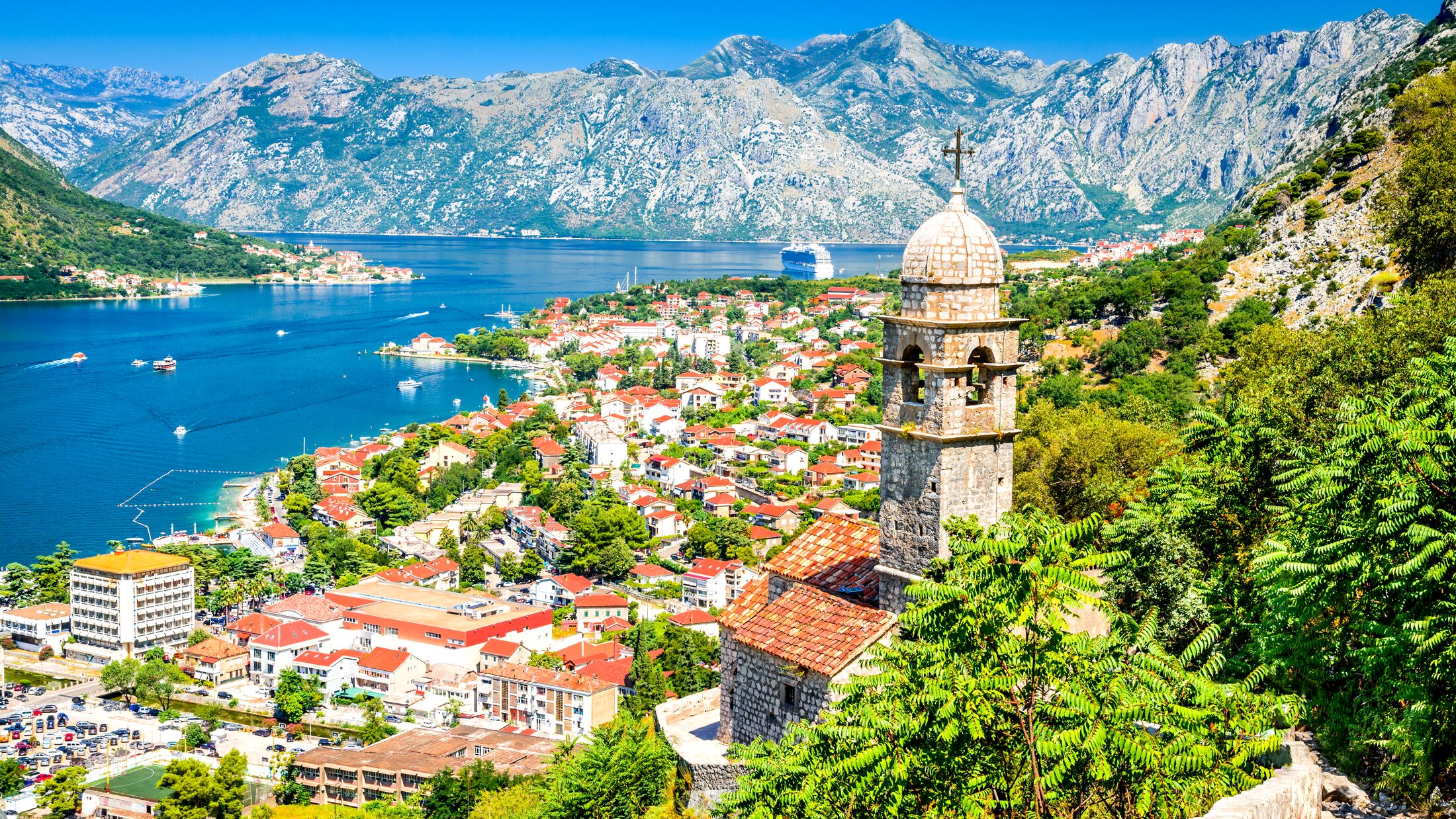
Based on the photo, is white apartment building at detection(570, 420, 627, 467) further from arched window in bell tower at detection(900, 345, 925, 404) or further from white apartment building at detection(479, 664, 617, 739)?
arched window in bell tower at detection(900, 345, 925, 404)

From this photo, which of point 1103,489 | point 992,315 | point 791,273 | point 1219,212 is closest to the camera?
point 992,315

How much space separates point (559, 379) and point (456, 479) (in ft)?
85.7

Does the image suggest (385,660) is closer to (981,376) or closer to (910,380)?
(910,380)

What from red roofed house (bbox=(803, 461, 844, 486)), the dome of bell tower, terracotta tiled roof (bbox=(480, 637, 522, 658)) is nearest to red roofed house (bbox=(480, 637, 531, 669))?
terracotta tiled roof (bbox=(480, 637, 522, 658))

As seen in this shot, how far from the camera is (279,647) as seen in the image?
32906 mm

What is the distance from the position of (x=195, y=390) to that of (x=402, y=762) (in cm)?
5151

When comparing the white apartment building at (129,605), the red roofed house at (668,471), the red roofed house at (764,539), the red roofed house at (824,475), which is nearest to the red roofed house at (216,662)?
the white apartment building at (129,605)

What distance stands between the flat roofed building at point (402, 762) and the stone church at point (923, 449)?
50.3 ft

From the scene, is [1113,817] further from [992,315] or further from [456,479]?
[456,479]

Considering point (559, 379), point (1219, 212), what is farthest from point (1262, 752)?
point (1219, 212)

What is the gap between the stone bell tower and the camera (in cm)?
989

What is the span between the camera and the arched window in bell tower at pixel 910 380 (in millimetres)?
10203

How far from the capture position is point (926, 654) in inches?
261

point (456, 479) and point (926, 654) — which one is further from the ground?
point (926, 654)
